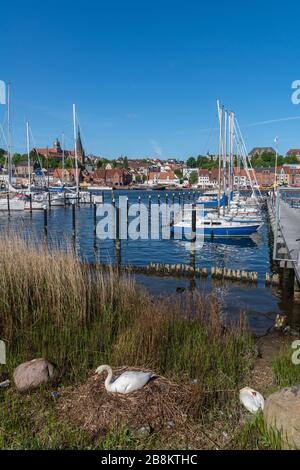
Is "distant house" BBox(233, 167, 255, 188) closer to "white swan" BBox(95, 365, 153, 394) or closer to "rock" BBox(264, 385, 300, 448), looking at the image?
"white swan" BBox(95, 365, 153, 394)

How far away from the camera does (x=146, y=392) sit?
17.0 feet

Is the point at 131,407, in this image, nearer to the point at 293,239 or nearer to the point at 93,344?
the point at 93,344

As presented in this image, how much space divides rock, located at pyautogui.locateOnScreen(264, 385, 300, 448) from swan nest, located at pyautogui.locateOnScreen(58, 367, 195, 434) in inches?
43.3

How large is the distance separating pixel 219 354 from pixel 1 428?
12.8 ft

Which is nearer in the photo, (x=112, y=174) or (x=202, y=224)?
(x=202, y=224)

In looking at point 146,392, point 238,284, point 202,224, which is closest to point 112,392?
point 146,392

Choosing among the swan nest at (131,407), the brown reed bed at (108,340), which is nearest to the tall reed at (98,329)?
the brown reed bed at (108,340)

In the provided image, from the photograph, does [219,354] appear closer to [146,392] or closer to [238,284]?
[146,392]

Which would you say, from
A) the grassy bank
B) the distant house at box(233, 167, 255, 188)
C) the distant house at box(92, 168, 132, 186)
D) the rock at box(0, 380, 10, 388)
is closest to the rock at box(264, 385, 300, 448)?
the grassy bank

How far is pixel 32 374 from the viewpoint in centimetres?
568

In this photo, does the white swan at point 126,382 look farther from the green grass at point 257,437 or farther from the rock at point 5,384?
the rock at point 5,384

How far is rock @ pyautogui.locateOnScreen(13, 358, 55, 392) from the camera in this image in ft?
18.3

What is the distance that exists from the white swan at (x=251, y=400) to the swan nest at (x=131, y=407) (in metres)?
0.74

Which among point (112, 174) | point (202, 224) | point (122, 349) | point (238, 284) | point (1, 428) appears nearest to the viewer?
point (1, 428)
